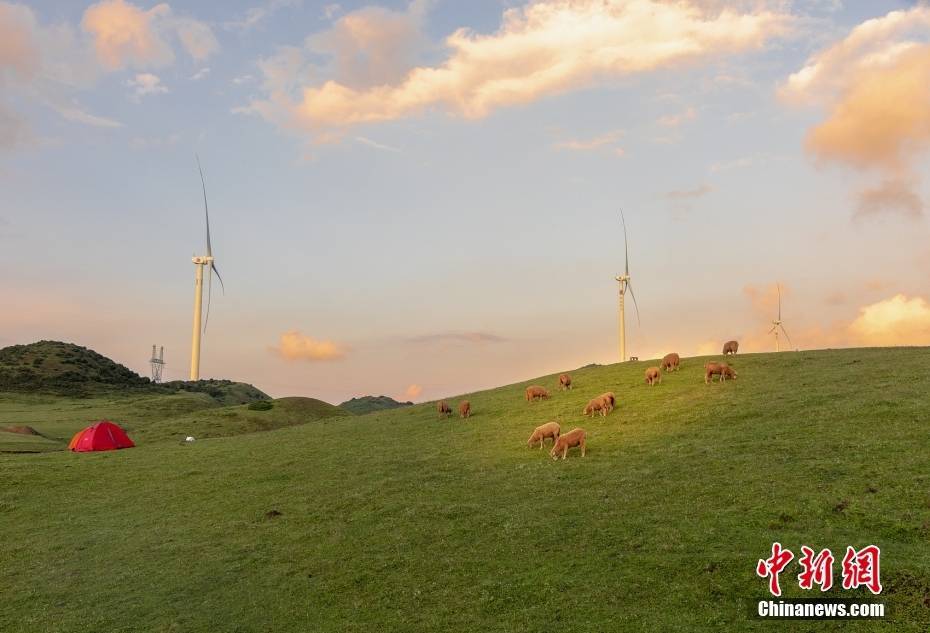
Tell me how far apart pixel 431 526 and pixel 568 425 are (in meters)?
16.7

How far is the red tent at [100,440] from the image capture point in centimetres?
4988

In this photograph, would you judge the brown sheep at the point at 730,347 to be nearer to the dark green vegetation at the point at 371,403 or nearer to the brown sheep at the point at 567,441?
the brown sheep at the point at 567,441

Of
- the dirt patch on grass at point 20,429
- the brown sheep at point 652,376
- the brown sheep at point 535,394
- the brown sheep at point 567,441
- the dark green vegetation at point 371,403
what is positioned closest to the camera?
the brown sheep at point 567,441

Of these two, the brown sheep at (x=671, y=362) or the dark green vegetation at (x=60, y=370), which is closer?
the brown sheep at (x=671, y=362)

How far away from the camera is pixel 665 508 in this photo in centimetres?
2281

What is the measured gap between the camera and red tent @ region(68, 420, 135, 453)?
49.9 m

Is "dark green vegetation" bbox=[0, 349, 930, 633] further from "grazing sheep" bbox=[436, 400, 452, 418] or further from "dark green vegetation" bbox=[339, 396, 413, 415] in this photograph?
"dark green vegetation" bbox=[339, 396, 413, 415]

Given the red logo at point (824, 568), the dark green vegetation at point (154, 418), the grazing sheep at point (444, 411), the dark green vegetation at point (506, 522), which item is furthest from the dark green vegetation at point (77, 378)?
the red logo at point (824, 568)

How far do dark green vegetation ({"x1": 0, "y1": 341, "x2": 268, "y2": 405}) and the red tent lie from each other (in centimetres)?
6503

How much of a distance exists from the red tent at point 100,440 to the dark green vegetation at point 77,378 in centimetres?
6503

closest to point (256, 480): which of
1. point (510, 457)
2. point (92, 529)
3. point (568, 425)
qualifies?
point (92, 529)

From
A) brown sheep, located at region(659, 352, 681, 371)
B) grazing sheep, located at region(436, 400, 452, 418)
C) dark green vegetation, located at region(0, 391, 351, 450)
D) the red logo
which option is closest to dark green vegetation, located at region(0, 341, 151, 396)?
dark green vegetation, located at region(0, 391, 351, 450)

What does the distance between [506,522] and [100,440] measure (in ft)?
130

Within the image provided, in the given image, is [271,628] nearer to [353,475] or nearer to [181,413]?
[353,475]
